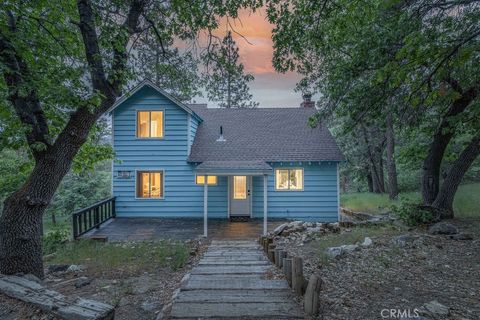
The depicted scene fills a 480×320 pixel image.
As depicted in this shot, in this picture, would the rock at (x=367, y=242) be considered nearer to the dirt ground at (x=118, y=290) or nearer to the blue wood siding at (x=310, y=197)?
the dirt ground at (x=118, y=290)

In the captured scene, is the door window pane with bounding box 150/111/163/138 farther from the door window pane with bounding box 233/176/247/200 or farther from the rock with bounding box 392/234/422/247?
the rock with bounding box 392/234/422/247

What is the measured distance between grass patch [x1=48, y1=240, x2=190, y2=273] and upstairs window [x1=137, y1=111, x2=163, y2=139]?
5212 mm

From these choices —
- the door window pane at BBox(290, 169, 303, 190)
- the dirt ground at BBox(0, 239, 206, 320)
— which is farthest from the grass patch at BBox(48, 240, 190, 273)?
the door window pane at BBox(290, 169, 303, 190)

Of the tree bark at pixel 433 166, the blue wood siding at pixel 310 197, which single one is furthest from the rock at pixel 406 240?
the blue wood siding at pixel 310 197

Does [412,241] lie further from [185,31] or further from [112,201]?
[112,201]

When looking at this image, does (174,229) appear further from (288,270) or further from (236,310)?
(236,310)

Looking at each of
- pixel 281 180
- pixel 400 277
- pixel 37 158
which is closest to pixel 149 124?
pixel 281 180

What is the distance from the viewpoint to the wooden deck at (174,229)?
831 centimetres

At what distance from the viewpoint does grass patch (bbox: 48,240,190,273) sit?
5.70 meters

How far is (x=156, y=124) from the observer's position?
11438mm

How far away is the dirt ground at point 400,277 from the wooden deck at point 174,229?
3.00 m

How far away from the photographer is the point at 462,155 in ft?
26.4

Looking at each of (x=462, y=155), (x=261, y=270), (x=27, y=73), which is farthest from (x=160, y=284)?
(x=462, y=155)

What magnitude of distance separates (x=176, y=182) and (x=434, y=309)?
9.66 meters
